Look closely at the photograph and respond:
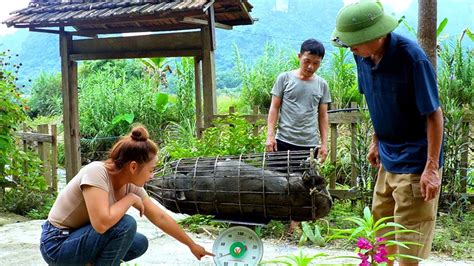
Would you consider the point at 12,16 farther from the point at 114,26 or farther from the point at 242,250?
the point at 242,250

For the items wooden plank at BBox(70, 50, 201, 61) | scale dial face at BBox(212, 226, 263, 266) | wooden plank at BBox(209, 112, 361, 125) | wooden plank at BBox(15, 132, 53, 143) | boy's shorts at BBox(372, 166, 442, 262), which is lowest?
scale dial face at BBox(212, 226, 263, 266)

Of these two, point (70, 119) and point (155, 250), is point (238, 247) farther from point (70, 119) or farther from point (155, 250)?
point (70, 119)

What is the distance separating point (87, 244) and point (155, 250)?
1653mm

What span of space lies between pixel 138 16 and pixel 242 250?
3.71 m

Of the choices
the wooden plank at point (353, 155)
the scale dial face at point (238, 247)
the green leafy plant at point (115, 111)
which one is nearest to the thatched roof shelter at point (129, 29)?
the wooden plank at point (353, 155)

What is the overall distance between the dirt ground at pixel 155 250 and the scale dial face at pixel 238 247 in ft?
2.39

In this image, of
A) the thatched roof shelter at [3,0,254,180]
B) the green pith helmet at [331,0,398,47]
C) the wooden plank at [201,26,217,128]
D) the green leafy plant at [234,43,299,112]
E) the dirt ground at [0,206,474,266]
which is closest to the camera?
the green pith helmet at [331,0,398,47]

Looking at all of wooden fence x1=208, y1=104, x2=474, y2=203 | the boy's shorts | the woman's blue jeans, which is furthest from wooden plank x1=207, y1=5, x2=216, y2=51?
the boy's shorts

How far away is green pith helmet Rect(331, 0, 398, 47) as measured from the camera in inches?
96.6

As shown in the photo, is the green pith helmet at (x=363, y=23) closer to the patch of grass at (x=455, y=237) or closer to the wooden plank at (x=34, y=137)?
the patch of grass at (x=455, y=237)

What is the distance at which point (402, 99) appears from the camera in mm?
2561

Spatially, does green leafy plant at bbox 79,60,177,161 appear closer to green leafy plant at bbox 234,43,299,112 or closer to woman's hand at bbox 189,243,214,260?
green leafy plant at bbox 234,43,299,112

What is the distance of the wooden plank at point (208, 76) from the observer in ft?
20.4

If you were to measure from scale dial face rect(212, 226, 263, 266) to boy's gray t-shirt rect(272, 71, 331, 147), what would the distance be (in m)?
1.42
